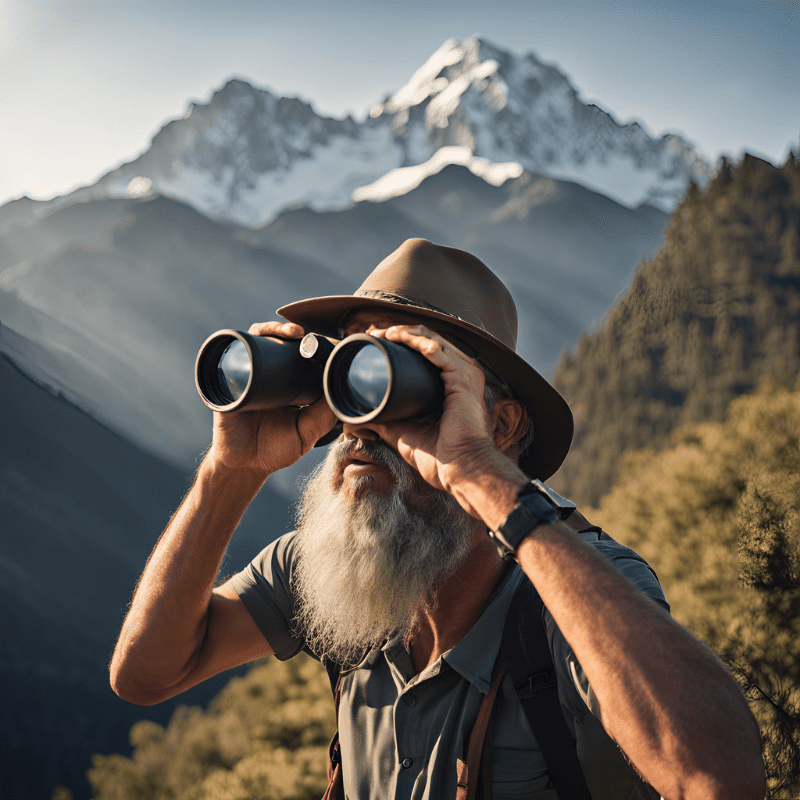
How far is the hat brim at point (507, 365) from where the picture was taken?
1.31 meters

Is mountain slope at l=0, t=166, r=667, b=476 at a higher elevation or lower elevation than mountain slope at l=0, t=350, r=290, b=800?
higher

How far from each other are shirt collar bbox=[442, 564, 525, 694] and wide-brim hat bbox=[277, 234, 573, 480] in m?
0.43

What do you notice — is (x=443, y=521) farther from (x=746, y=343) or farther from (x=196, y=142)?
(x=196, y=142)

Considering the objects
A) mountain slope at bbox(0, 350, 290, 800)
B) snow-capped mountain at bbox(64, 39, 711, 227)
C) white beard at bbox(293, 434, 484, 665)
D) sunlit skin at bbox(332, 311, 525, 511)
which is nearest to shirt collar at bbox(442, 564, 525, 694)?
white beard at bbox(293, 434, 484, 665)

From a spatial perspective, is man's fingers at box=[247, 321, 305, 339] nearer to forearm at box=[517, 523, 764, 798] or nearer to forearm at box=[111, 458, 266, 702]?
forearm at box=[111, 458, 266, 702]

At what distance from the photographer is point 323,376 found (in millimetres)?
1228

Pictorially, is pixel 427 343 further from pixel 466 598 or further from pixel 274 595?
pixel 274 595

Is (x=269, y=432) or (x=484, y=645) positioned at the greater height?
(x=269, y=432)

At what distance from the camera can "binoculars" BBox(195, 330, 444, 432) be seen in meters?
1.03

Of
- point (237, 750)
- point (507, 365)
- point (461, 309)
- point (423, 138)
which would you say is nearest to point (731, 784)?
point (507, 365)

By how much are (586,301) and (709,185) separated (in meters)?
4.22

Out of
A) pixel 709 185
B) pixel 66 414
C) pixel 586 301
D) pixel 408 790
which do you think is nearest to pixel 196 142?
pixel 586 301

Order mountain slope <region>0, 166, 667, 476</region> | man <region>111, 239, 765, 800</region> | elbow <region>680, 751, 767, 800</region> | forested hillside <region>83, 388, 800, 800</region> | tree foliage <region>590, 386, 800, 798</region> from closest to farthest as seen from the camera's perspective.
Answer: elbow <region>680, 751, 767, 800</region>
man <region>111, 239, 765, 800</region>
tree foliage <region>590, 386, 800, 798</region>
forested hillside <region>83, 388, 800, 800</region>
mountain slope <region>0, 166, 667, 476</region>

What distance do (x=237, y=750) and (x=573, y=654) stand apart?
4865 mm
